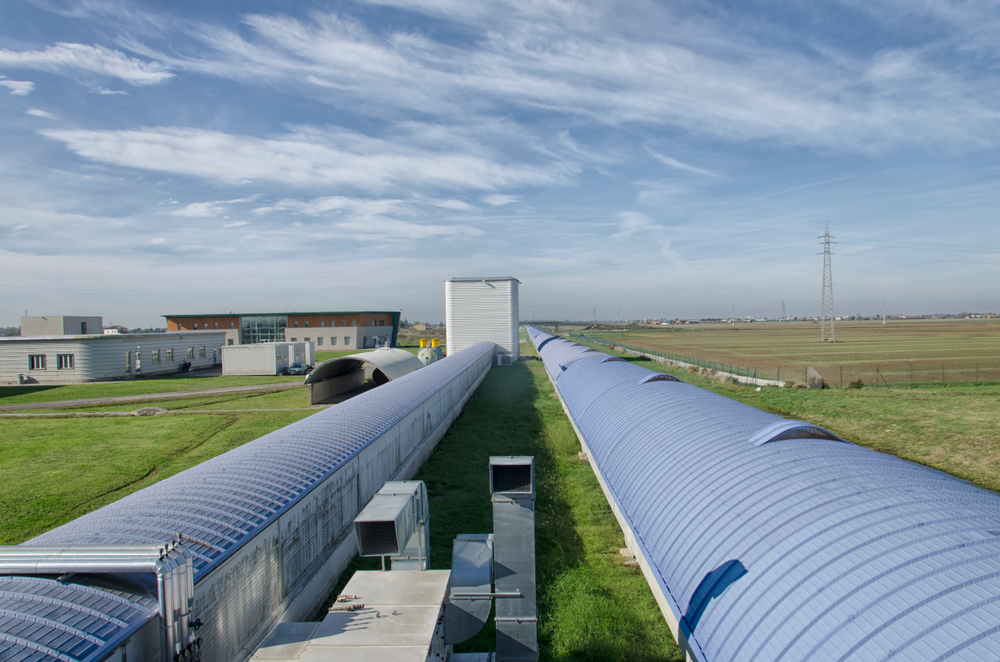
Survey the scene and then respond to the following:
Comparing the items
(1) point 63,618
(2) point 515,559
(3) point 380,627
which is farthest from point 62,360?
(3) point 380,627

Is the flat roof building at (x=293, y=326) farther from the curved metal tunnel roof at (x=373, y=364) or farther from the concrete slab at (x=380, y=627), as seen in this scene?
the concrete slab at (x=380, y=627)

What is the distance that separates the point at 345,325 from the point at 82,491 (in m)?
49.6

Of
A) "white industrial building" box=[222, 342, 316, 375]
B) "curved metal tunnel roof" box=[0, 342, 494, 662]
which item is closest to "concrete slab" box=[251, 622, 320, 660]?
"curved metal tunnel roof" box=[0, 342, 494, 662]

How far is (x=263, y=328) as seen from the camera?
62188 mm

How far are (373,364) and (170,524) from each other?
20.2 meters

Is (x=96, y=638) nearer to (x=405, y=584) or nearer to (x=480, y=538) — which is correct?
(x=405, y=584)

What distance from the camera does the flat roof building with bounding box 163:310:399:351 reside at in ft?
201

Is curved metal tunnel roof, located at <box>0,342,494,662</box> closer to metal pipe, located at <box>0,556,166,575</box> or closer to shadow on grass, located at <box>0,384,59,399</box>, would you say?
metal pipe, located at <box>0,556,166,575</box>

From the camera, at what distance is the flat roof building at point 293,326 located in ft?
201

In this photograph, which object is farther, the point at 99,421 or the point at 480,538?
the point at 99,421

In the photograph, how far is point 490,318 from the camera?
43.5 metres

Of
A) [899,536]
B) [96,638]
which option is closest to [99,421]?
[96,638]

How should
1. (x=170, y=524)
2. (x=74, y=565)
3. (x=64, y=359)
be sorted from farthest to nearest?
(x=64, y=359) < (x=170, y=524) < (x=74, y=565)

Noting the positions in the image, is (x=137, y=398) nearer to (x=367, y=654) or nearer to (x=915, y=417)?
(x=367, y=654)
